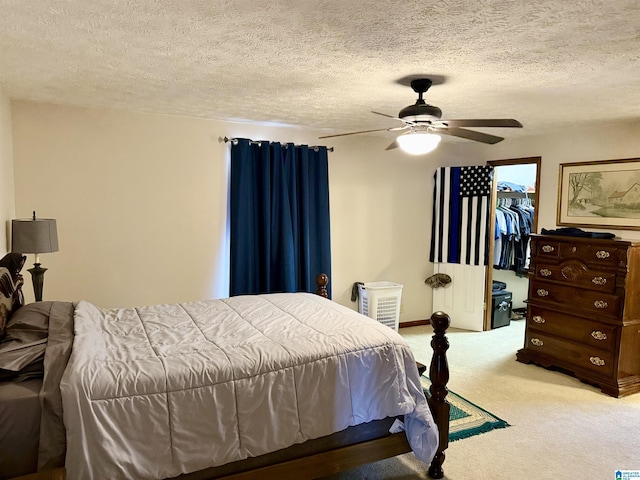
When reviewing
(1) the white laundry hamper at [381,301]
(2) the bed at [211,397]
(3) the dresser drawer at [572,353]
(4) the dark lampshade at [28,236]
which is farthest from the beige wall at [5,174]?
(3) the dresser drawer at [572,353]

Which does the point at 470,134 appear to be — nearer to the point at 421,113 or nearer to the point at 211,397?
the point at 421,113

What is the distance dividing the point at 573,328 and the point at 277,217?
2854mm

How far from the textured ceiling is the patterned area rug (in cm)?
225

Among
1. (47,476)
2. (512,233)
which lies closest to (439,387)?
(47,476)

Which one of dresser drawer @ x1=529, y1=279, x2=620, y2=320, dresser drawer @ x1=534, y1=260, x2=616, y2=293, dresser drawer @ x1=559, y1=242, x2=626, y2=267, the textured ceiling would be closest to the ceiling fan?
the textured ceiling

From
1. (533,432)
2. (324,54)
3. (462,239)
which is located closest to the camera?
(324,54)

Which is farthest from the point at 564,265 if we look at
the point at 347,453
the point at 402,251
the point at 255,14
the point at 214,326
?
the point at 255,14

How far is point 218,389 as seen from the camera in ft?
6.18

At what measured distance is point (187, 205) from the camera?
4.08 m

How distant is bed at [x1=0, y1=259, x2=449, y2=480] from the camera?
1625 mm

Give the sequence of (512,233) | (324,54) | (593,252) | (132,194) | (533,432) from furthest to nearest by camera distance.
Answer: (512,233) → (132,194) → (593,252) → (533,432) → (324,54)

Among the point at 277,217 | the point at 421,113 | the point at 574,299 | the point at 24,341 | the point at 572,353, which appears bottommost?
the point at 572,353

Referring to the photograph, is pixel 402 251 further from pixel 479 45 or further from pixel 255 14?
pixel 255 14

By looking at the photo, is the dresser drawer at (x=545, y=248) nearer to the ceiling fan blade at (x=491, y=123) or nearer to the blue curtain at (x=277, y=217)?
the ceiling fan blade at (x=491, y=123)
